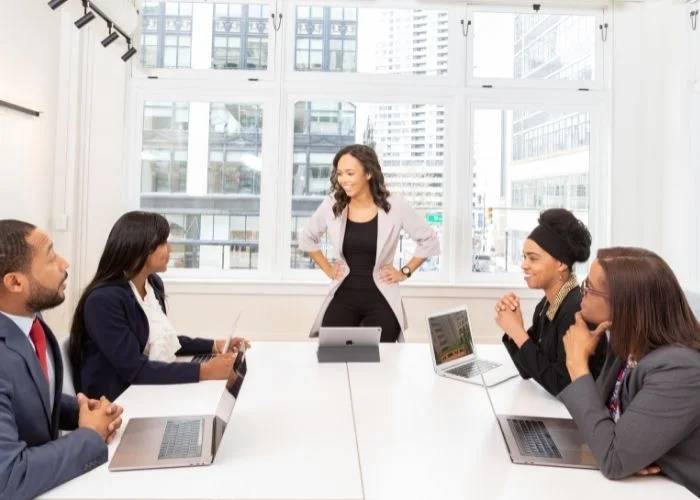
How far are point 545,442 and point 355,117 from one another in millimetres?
2902

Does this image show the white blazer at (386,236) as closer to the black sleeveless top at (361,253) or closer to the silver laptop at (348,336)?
the black sleeveless top at (361,253)

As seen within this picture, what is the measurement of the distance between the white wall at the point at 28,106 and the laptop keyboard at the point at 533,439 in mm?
2857

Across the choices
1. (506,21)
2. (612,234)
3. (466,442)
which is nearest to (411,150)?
(506,21)

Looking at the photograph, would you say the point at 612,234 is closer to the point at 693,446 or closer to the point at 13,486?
the point at 693,446

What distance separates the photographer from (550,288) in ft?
6.04

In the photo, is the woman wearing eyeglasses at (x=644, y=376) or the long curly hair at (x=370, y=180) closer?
the woman wearing eyeglasses at (x=644, y=376)

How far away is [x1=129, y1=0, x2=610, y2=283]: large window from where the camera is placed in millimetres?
3684

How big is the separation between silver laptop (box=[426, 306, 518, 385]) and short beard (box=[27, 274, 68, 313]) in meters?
1.23

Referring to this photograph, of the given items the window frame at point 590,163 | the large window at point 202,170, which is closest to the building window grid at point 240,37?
the large window at point 202,170

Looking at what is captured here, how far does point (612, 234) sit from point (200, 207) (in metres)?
3.01

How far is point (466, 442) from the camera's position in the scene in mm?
1304

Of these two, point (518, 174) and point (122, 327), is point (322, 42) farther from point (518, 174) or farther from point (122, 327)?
point (122, 327)

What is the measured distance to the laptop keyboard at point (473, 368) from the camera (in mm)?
1888

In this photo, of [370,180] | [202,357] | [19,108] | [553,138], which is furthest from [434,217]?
[19,108]
